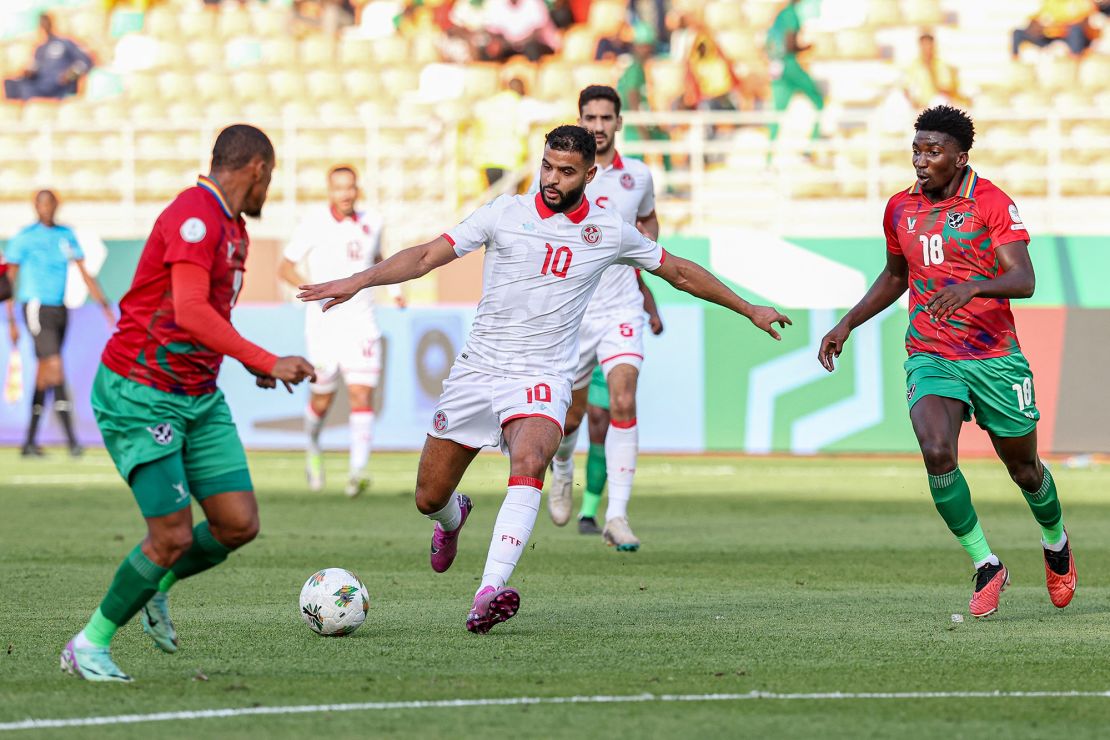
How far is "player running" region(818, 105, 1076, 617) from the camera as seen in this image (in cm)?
829

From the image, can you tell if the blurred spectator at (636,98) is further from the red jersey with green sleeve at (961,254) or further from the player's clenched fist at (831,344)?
the red jersey with green sleeve at (961,254)

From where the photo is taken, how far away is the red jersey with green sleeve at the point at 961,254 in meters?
8.32

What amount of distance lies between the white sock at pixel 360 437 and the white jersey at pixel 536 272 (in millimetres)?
6777

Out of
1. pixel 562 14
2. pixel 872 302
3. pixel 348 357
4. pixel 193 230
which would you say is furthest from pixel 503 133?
pixel 193 230

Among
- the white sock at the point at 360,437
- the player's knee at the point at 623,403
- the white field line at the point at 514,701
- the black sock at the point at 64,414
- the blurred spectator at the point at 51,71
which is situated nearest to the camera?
the white field line at the point at 514,701

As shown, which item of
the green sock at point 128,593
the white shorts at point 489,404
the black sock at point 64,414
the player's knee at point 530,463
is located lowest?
the black sock at point 64,414

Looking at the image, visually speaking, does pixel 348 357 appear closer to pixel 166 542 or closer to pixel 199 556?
pixel 199 556

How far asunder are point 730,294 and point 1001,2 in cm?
1864

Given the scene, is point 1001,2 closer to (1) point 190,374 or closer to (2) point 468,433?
(2) point 468,433

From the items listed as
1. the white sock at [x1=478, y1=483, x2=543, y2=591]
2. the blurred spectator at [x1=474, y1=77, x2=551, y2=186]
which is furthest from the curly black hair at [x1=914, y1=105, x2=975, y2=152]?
the blurred spectator at [x1=474, y1=77, x2=551, y2=186]

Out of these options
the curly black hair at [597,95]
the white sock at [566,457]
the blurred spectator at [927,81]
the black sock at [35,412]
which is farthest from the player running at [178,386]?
the blurred spectator at [927,81]

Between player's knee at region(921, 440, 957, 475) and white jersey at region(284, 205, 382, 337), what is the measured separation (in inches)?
306

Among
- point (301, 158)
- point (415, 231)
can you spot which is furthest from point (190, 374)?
point (301, 158)

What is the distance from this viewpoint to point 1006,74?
950 inches
